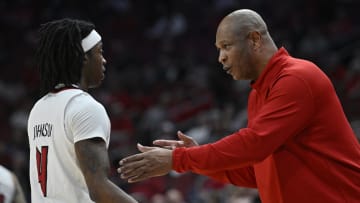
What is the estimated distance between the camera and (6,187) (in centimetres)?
495

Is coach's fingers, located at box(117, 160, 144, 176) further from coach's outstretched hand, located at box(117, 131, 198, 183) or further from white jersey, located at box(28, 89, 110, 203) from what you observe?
white jersey, located at box(28, 89, 110, 203)

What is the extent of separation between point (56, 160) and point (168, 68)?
9.85m

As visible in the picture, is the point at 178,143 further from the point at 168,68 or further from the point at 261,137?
the point at 168,68

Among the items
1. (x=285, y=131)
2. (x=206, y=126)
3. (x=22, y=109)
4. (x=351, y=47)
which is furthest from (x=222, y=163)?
(x=22, y=109)

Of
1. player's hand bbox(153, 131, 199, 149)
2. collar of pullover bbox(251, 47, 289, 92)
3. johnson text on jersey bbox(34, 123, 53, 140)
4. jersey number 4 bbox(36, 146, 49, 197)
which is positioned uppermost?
collar of pullover bbox(251, 47, 289, 92)

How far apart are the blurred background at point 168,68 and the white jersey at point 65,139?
12.9ft

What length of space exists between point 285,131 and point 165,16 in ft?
37.3

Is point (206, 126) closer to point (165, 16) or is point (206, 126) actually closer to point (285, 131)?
point (165, 16)

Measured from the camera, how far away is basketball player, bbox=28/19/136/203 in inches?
136

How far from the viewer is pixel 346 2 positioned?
12.9 meters

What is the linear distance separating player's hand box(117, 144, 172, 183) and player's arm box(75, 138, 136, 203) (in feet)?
0.82

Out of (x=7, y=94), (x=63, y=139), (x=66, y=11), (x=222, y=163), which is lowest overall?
(x=7, y=94)

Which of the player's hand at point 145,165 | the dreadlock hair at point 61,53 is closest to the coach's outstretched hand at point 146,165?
the player's hand at point 145,165

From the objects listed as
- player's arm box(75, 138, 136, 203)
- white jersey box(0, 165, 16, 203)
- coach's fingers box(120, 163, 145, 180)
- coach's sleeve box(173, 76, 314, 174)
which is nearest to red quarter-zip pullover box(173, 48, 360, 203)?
coach's sleeve box(173, 76, 314, 174)
